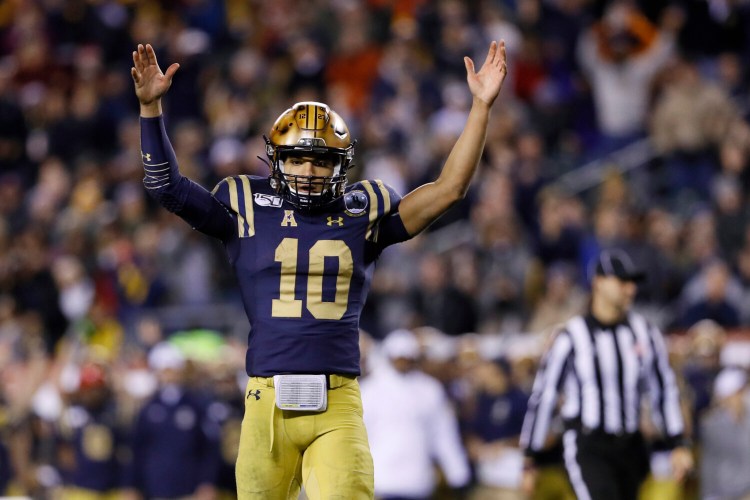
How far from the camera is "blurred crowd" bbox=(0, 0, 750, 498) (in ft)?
36.7

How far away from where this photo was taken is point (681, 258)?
36.6 feet

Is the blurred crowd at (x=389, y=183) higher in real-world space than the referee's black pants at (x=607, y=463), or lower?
higher

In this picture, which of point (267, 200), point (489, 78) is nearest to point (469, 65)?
point (489, 78)

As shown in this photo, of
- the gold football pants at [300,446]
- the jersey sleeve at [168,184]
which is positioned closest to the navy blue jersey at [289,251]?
the jersey sleeve at [168,184]

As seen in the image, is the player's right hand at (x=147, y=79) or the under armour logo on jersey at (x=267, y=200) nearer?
the player's right hand at (x=147, y=79)

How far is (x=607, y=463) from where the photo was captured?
7.28 meters

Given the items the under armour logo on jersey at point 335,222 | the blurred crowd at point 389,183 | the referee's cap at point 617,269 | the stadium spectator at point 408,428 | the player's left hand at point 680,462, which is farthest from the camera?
the blurred crowd at point 389,183

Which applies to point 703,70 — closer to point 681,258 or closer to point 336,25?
point 681,258

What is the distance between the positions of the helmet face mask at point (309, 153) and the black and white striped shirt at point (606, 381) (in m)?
2.70

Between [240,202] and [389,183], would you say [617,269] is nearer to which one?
[240,202]

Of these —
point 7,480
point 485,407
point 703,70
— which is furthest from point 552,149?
point 7,480

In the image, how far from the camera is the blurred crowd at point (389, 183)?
11.2m

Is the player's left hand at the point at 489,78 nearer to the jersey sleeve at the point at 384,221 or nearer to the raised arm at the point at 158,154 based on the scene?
the jersey sleeve at the point at 384,221

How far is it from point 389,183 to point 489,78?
26.1 feet
